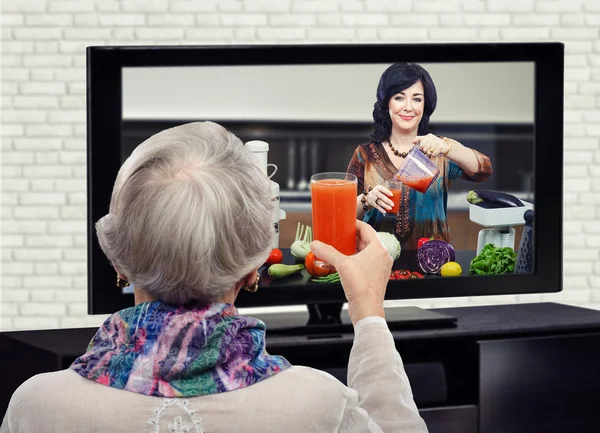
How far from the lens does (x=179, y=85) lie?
2.94m

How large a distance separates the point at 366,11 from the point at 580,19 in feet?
3.17

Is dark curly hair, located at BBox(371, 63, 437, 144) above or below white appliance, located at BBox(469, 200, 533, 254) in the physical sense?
above

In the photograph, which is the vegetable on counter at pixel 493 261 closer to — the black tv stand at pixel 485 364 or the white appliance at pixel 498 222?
the white appliance at pixel 498 222

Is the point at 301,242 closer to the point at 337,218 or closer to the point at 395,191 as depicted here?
the point at 395,191

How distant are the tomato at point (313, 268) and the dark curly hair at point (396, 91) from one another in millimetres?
445

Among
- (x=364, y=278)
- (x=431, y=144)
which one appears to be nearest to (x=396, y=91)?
(x=431, y=144)

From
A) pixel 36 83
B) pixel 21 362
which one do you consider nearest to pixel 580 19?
pixel 36 83

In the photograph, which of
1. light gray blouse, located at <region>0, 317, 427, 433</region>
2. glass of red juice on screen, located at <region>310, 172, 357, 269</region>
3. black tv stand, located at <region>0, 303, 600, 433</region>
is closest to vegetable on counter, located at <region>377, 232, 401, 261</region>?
black tv stand, located at <region>0, 303, 600, 433</region>

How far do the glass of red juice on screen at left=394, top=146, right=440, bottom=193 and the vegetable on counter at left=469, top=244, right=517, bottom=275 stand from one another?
0.34 metres

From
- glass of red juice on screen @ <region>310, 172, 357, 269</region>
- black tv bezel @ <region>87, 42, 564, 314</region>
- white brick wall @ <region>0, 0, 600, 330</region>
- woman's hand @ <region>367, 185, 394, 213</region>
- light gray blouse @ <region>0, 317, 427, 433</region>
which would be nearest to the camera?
light gray blouse @ <region>0, 317, 427, 433</region>

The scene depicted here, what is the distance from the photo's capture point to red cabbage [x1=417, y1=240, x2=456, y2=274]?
3074 mm

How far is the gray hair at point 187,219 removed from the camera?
1038 millimetres

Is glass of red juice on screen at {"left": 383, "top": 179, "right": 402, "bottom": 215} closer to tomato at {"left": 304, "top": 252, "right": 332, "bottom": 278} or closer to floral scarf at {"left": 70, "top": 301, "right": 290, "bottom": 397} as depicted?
tomato at {"left": 304, "top": 252, "right": 332, "bottom": 278}

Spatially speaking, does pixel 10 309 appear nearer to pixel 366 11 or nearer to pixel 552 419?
pixel 366 11
